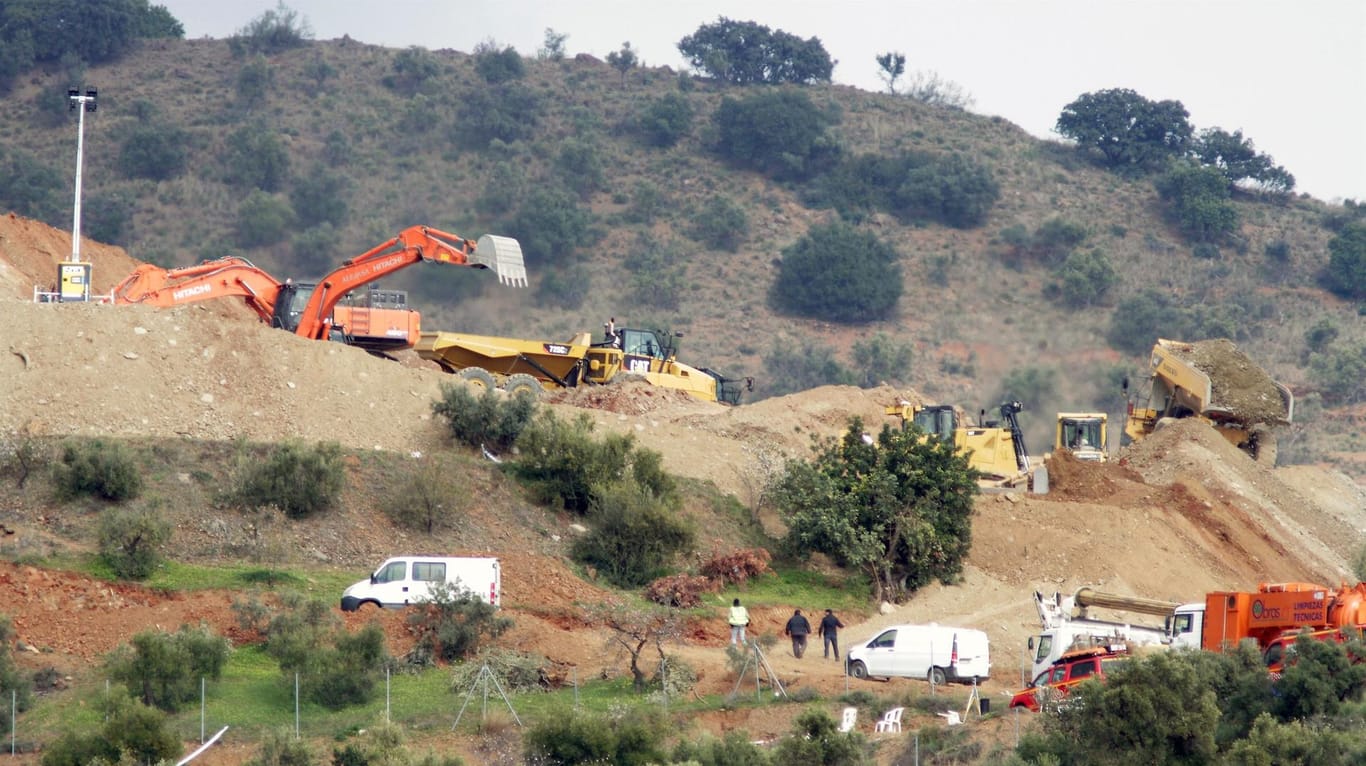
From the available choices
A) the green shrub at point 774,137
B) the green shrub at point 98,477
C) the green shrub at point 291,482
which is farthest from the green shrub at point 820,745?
the green shrub at point 774,137

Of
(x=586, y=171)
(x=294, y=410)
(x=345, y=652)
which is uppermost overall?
(x=586, y=171)

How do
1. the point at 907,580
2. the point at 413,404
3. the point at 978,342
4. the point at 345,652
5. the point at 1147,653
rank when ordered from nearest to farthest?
the point at 1147,653 → the point at 345,652 → the point at 907,580 → the point at 413,404 → the point at 978,342

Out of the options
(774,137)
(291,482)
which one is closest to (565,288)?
(774,137)

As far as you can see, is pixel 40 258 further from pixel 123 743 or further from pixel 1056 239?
pixel 1056 239

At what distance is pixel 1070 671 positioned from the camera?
92.5 feet

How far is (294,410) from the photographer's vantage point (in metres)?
40.8

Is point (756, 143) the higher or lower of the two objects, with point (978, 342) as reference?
higher

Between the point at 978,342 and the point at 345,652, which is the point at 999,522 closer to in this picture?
the point at 345,652

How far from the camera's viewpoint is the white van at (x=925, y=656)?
30.9 metres

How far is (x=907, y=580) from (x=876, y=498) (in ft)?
6.11

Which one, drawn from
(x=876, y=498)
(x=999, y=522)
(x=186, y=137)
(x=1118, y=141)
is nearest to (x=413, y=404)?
(x=876, y=498)

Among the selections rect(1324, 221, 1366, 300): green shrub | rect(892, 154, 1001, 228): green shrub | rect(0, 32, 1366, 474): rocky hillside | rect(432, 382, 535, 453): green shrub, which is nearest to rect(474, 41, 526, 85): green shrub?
rect(0, 32, 1366, 474): rocky hillside

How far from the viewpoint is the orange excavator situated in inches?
1726

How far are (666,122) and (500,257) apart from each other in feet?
220
